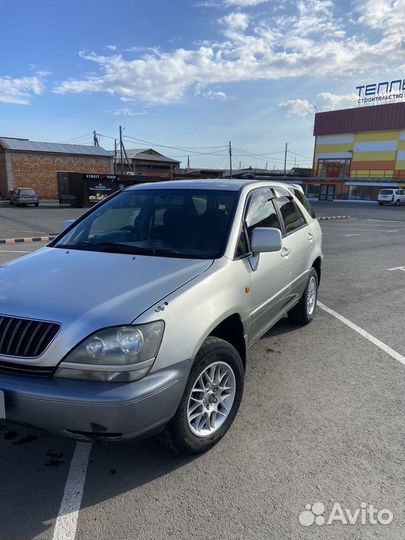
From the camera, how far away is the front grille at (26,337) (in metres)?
2.24

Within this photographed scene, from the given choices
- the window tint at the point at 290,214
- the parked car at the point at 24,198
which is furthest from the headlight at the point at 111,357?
the parked car at the point at 24,198

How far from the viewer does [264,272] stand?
139 inches

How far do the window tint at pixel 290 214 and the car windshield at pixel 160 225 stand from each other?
935mm

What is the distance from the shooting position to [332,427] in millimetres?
3084

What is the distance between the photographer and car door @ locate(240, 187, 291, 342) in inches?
132

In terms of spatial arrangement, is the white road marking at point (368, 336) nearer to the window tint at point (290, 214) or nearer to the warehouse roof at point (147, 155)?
the window tint at point (290, 214)

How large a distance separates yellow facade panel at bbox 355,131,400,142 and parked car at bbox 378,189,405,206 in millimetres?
22226

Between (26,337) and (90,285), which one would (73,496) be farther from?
(90,285)

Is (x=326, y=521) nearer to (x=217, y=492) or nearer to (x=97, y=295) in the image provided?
(x=217, y=492)

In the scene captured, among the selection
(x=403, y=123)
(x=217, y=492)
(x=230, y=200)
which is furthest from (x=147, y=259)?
(x=403, y=123)

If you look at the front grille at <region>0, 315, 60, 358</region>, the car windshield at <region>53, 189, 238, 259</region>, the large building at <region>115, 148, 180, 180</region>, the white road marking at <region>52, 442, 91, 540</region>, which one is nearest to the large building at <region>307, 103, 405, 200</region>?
the large building at <region>115, 148, 180, 180</region>

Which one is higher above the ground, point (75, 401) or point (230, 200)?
point (230, 200)

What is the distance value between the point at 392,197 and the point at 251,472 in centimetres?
4894

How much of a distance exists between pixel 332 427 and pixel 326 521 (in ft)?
3.00
